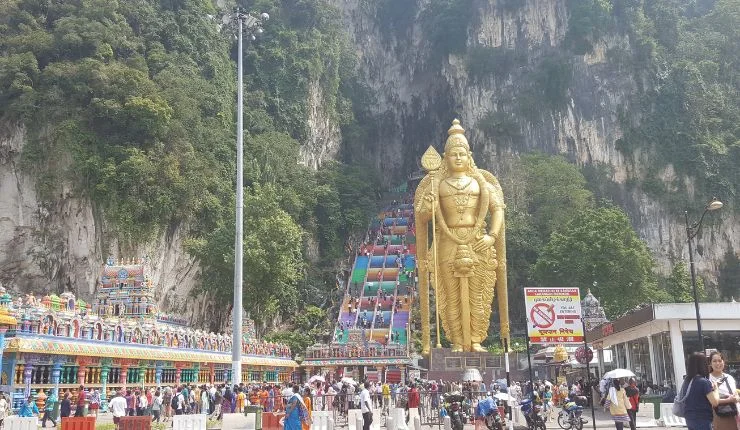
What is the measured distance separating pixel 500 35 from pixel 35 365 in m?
42.8

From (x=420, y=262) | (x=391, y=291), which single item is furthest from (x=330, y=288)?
(x=420, y=262)

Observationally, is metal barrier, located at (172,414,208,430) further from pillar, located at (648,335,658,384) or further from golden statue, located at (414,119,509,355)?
pillar, located at (648,335,658,384)

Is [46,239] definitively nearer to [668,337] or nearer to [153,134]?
[153,134]

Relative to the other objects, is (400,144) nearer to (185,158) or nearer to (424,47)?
(424,47)

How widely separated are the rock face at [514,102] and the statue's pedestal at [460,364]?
2648 centimetres

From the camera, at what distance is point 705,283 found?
128 ft

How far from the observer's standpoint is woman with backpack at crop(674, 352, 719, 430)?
4.91m

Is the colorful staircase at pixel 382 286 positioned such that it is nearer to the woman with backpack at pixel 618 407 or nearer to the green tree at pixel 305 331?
the green tree at pixel 305 331

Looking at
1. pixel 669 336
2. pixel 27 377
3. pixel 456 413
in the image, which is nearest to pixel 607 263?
pixel 669 336

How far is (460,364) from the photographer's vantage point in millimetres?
17922

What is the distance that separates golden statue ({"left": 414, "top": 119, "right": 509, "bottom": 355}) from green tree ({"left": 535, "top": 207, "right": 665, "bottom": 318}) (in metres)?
12.5

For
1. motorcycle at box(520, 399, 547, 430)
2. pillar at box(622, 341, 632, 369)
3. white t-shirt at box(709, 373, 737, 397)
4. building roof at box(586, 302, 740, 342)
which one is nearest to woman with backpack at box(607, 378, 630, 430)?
motorcycle at box(520, 399, 547, 430)

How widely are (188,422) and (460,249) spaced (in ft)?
33.3

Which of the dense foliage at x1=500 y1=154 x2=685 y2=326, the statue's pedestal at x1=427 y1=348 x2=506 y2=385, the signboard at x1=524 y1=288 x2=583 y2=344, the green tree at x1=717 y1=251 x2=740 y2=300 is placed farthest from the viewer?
the green tree at x1=717 y1=251 x2=740 y2=300
